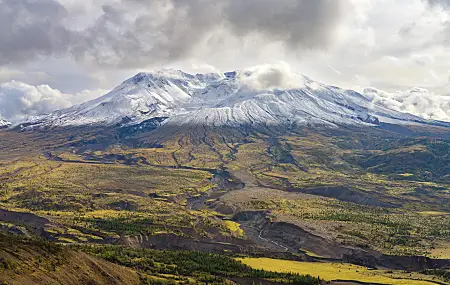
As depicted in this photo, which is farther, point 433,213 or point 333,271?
point 433,213

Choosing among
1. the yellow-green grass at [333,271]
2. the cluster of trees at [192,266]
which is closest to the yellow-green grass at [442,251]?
the yellow-green grass at [333,271]

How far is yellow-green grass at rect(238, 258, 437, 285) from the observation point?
221 feet

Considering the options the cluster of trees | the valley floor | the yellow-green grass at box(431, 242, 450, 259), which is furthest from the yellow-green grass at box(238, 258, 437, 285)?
the yellow-green grass at box(431, 242, 450, 259)

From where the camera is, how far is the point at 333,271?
244 ft

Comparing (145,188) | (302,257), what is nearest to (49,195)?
(145,188)

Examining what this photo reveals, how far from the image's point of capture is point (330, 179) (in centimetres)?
18612

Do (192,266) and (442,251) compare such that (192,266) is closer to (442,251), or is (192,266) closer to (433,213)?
(442,251)

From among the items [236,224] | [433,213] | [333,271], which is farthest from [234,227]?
[433,213]

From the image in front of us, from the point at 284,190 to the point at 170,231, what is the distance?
261 ft

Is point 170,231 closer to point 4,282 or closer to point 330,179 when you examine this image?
point 4,282

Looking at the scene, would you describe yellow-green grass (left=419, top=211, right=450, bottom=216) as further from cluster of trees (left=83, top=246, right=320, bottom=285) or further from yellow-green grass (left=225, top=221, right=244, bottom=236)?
cluster of trees (left=83, top=246, right=320, bottom=285)

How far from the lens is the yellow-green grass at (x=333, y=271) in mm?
67438

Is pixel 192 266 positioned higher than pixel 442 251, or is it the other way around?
pixel 192 266

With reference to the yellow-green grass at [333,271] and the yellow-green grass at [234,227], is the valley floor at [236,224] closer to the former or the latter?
the yellow-green grass at [333,271]
